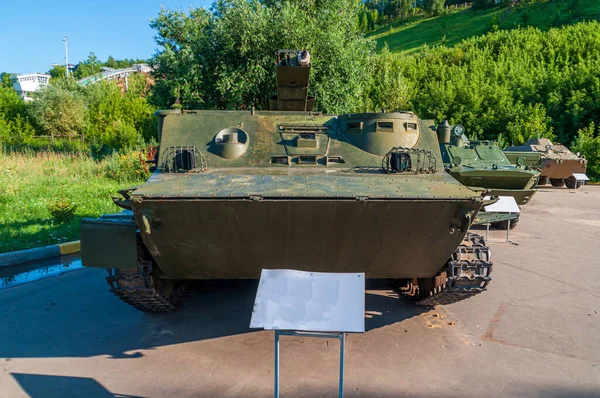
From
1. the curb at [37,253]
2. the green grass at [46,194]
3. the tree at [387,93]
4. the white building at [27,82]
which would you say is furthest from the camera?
the white building at [27,82]

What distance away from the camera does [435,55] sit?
1409 inches

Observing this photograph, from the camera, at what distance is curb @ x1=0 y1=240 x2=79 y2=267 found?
23.4 ft

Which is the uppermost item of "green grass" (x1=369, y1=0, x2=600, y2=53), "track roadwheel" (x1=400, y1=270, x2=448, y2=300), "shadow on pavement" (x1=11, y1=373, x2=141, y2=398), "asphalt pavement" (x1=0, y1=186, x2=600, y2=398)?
"green grass" (x1=369, y1=0, x2=600, y2=53)

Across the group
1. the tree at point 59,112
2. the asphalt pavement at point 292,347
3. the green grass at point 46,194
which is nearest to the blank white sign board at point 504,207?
the asphalt pavement at point 292,347

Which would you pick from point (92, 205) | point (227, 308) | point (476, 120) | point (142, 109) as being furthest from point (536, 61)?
point (227, 308)

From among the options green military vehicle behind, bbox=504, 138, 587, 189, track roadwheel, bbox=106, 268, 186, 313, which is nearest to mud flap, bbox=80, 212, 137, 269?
track roadwheel, bbox=106, 268, 186, 313

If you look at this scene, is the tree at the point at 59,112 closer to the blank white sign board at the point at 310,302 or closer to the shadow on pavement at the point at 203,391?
the shadow on pavement at the point at 203,391

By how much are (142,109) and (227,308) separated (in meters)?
25.4

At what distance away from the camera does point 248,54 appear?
1410 centimetres

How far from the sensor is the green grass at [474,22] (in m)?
43.3

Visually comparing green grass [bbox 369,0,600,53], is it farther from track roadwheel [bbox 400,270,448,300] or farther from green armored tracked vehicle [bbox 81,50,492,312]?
green armored tracked vehicle [bbox 81,50,492,312]

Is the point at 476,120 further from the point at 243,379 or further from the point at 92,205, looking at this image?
the point at 243,379

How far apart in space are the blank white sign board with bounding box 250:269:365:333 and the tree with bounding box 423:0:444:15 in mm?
62995

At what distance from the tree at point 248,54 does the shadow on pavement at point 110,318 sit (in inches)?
343
